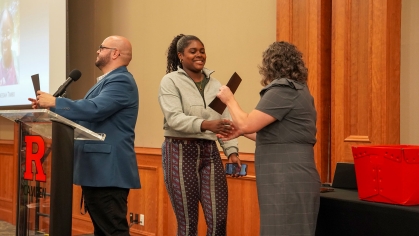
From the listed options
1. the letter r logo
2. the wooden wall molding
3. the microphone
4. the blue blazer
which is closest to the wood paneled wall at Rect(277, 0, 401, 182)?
the wooden wall molding

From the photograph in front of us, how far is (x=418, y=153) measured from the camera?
2.19 metres

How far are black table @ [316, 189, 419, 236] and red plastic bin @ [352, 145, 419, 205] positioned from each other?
42mm

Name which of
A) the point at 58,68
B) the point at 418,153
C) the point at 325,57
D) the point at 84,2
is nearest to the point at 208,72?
the point at 325,57

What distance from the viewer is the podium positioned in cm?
238

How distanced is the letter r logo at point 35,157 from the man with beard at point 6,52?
3.41m

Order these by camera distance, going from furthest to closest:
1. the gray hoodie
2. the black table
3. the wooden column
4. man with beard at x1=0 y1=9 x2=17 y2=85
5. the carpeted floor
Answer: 1. man with beard at x1=0 y1=9 x2=17 y2=85
2. the carpeted floor
3. the wooden column
4. the gray hoodie
5. the black table

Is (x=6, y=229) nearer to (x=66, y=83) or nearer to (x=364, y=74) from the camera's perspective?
(x=66, y=83)

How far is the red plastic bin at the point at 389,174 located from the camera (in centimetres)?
218

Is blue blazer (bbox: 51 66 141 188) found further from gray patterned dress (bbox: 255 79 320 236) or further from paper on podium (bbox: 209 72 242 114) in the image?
gray patterned dress (bbox: 255 79 320 236)

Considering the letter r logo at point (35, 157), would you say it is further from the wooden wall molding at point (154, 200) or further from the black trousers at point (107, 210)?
the wooden wall molding at point (154, 200)

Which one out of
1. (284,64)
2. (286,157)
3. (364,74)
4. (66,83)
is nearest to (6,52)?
(66,83)

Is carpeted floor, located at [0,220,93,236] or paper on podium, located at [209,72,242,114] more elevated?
paper on podium, located at [209,72,242,114]

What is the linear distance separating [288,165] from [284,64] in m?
0.44

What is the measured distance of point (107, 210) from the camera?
261cm
